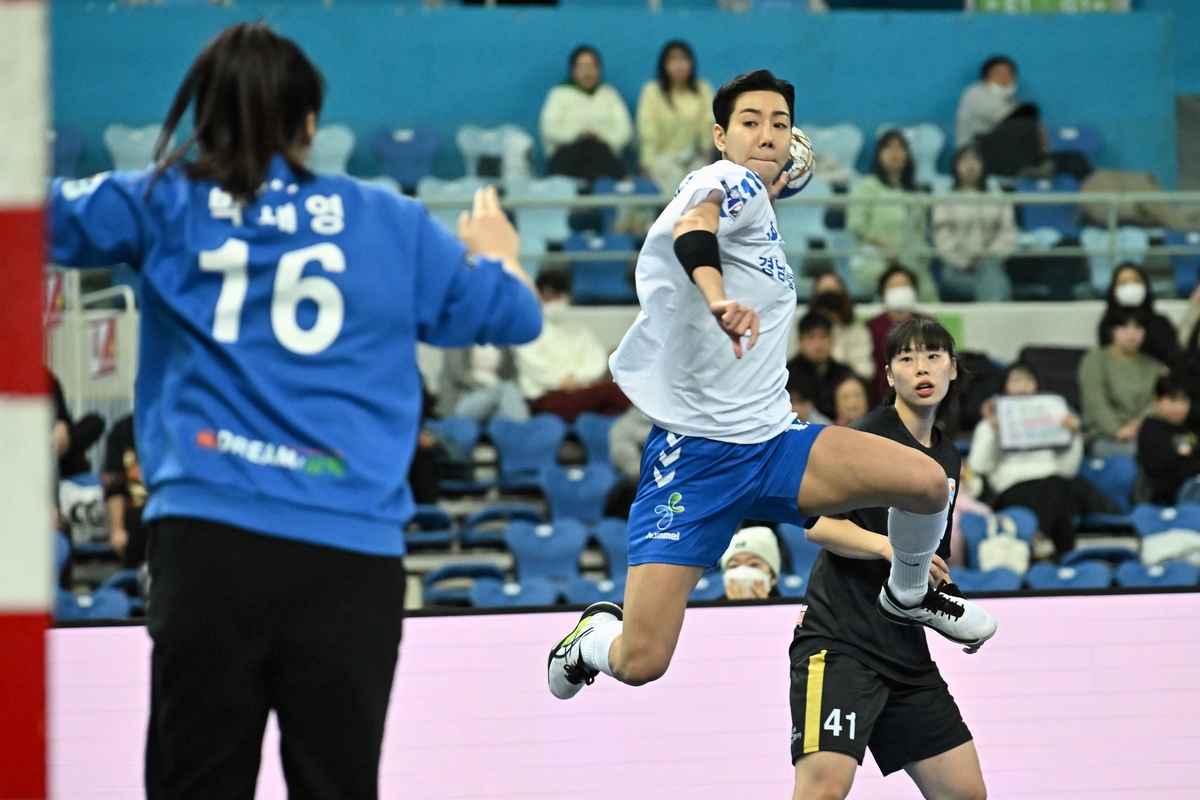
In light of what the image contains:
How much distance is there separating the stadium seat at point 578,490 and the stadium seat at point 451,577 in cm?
78

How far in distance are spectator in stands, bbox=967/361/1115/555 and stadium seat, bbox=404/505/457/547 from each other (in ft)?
10.5

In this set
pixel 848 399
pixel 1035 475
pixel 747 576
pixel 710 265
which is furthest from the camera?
pixel 1035 475

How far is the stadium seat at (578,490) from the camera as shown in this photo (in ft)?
28.7

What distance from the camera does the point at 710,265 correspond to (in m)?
3.41

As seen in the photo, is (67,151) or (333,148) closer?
(67,151)

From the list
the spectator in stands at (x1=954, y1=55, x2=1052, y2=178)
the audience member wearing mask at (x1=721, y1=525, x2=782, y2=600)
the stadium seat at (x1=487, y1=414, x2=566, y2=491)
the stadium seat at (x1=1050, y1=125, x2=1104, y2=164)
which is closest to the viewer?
the audience member wearing mask at (x1=721, y1=525, x2=782, y2=600)

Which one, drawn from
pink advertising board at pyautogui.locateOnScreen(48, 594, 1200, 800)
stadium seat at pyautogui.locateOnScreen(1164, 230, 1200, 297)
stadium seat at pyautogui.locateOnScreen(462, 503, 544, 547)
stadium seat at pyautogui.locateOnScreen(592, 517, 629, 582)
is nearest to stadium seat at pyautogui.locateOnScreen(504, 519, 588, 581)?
stadium seat at pyautogui.locateOnScreen(592, 517, 629, 582)

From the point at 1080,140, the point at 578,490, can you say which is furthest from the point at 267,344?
the point at 1080,140

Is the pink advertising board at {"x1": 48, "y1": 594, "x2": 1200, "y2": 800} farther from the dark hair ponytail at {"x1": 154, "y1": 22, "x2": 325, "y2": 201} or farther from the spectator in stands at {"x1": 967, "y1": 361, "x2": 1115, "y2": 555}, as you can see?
the spectator in stands at {"x1": 967, "y1": 361, "x2": 1115, "y2": 555}

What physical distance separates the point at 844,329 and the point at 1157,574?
2502mm

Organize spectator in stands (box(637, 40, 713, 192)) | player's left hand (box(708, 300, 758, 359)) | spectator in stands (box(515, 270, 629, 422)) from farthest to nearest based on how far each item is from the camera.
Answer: spectator in stands (box(637, 40, 713, 192)), spectator in stands (box(515, 270, 629, 422)), player's left hand (box(708, 300, 758, 359))

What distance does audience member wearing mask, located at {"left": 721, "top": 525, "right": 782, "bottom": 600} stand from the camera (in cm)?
654

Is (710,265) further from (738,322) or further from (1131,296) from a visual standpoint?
(1131,296)

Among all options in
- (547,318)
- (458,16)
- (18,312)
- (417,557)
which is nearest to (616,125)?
(458,16)
